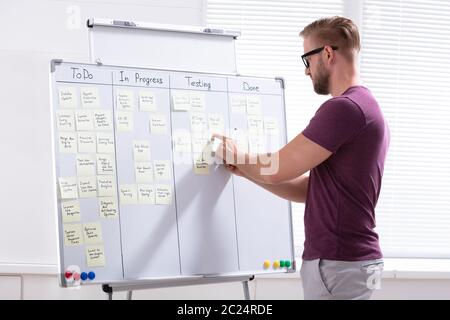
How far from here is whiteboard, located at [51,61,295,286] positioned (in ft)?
7.28

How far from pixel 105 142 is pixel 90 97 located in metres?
0.17

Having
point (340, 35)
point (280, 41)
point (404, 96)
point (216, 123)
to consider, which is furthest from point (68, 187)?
point (404, 96)

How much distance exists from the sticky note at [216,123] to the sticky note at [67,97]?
20.5 inches

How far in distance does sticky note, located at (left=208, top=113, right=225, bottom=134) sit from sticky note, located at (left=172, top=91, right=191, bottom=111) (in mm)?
98

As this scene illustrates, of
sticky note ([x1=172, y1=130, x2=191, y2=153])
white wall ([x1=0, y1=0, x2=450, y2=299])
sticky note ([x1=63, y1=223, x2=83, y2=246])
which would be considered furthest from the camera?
white wall ([x1=0, y1=0, x2=450, y2=299])

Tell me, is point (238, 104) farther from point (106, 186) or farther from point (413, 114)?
point (413, 114)

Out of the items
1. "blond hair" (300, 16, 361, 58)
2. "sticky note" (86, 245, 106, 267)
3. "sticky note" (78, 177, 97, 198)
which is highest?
"blond hair" (300, 16, 361, 58)

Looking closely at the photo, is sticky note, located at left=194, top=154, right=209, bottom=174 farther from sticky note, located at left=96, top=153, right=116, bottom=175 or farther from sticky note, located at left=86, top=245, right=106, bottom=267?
sticky note, located at left=86, top=245, right=106, bottom=267

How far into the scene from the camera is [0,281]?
2934mm

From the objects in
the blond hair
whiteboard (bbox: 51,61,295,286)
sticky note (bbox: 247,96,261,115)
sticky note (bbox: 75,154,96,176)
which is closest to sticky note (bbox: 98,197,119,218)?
whiteboard (bbox: 51,61,295,286)

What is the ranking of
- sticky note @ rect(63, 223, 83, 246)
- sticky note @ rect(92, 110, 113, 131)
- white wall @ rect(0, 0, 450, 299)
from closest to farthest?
sticky note @ rect(63, 223, 83, 246) → sticky note @ rect(92, 110, 113, 131) → white wall @ rect(0, 0, 450, 299)

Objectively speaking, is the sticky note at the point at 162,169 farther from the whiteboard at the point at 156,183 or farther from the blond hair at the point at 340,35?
the blond hair at the point at 340,35

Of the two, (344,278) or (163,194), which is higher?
(163,194)

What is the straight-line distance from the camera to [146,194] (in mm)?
2309
